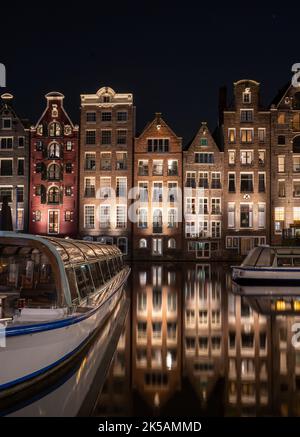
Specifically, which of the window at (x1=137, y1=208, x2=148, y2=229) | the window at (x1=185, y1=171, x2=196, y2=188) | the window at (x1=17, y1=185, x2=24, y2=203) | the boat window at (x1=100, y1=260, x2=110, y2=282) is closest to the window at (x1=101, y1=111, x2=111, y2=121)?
the window at (x1=185, y1=171, x2=196, y2=188)

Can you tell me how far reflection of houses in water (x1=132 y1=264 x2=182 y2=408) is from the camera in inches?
360

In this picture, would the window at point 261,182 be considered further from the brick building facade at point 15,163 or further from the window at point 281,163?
the brick building facade at point 15,163

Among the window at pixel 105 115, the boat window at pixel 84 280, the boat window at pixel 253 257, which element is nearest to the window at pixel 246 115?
the window at pixel 105 115

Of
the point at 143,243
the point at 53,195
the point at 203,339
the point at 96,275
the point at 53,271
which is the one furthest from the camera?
the point at 53,195

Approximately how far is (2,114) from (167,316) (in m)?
49.0

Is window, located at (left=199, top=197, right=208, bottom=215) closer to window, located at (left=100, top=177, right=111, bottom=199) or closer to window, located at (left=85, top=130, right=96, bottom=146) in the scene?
window, located at (left=100, top=177, right=111, bottom=199)

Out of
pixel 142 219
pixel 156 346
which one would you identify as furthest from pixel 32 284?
pixel 142 219

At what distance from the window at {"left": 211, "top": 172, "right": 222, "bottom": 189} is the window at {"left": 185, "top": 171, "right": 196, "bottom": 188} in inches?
86.1

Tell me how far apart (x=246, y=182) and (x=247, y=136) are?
18.2 ft

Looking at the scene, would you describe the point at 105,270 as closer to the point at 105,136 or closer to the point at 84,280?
the point at 84,280

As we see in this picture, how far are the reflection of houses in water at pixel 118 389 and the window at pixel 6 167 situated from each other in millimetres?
49827

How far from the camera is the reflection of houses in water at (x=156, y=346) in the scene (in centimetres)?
916

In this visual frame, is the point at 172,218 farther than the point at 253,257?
Yes

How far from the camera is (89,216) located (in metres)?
57.8
